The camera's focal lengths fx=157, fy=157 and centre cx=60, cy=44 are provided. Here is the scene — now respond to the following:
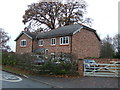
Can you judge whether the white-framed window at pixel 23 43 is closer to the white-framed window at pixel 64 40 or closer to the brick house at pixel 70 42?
the brick house at pixel 70 42

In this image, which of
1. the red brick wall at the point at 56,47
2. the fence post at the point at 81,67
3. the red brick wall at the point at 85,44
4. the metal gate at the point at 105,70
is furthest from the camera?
the red brick wall at the point at 56,47

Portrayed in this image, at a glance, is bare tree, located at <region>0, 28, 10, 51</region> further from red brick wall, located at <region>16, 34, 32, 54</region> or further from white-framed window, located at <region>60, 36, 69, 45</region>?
white-framed window, located at <region>60, 36, 69, 45</region>

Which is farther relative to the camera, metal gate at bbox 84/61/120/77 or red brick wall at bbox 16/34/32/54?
red brick wall at bbox 16/34/32/54

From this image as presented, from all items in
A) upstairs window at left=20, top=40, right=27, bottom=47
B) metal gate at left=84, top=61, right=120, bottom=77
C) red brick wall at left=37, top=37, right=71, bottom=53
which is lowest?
metal gate at left=84, top=61, right=120, bottom=77

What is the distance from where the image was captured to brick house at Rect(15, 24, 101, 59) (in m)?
26.1

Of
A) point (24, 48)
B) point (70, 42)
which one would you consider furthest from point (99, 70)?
point (24, 48)

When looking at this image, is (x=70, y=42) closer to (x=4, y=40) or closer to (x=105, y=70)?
(x=105, y=70)

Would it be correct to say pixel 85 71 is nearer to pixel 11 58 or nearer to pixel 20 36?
pixel 11 58

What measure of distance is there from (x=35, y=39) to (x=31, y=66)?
1914 cm

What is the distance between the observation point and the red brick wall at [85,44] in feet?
86.0

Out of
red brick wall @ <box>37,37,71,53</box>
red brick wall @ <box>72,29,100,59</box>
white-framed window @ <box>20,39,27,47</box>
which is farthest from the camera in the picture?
white-framed window @ <box>20,39,27,47</box>

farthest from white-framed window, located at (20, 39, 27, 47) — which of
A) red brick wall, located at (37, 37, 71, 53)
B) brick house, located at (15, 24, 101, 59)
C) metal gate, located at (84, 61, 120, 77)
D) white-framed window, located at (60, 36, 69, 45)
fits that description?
metal gate, located at (84, 61, 120, 77)

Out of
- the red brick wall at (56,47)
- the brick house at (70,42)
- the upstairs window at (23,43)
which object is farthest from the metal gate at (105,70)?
the upstairs window at (23,43)

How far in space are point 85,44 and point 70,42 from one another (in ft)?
11.2
